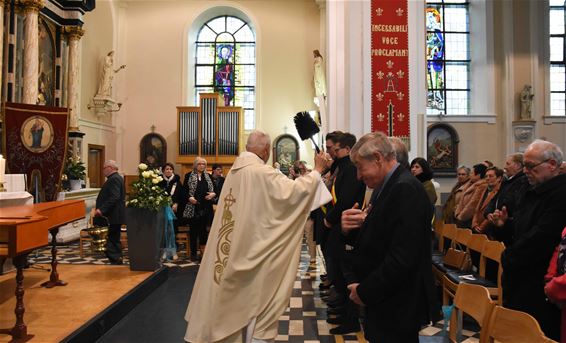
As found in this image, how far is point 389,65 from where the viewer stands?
628 cm

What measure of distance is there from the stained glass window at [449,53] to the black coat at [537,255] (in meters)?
12.5

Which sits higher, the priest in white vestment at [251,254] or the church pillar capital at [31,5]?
the church pillar capital at [31,5]

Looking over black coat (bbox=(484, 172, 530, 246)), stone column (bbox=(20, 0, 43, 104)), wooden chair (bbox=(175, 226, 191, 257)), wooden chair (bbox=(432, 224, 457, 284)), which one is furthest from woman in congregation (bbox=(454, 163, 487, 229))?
stone column (bbox=(20, 0, 43, 104))

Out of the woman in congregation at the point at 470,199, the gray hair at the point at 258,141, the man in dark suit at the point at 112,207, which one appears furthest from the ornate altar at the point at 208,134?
the gray hair at the point at 258,141

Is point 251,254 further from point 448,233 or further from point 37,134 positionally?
point 37,134

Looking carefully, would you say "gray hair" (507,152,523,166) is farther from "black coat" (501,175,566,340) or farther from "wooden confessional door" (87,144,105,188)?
"wooden confessional door" (87,144,105,188)

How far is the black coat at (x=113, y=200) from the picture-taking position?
251 inches

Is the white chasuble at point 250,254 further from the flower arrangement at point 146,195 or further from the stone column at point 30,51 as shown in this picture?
the stone column at point 30,51

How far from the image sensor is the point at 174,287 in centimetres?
559

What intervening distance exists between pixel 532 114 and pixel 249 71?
9125 mm

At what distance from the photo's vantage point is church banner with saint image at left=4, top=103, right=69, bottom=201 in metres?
8.24

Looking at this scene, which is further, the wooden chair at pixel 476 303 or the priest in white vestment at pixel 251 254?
the priest in white vestment at pixel 251 254

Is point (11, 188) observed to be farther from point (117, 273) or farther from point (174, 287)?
point (174, 287)

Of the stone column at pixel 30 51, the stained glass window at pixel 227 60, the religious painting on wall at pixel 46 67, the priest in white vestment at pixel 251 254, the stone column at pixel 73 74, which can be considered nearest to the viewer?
the priest in white vestment at pixel 251 254
